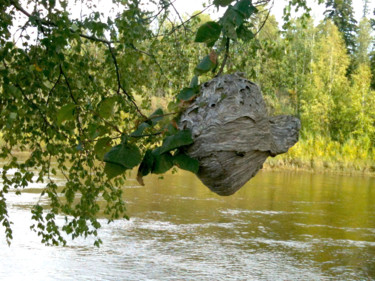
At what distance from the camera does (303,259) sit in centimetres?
883

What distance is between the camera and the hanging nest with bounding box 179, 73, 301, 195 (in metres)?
1.29

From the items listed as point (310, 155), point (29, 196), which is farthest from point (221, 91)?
point (310, 155)

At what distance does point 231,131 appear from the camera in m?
1.33

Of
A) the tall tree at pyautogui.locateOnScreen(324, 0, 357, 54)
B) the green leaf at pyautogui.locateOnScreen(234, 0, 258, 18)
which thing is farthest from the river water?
the tall tree at pyautogui.locateOnScreen(324, 0, 357, 54)

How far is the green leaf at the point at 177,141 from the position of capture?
1164 millimetres

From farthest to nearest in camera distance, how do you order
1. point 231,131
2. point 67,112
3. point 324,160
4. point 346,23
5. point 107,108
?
point 346,23 < point 324,160 < point 231,131 < point 107,108 < point 67,112

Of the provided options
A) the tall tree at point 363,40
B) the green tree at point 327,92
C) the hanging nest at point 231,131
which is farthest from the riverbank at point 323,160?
the tall tree at point 363,40

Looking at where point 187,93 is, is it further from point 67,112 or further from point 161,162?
point 67,112

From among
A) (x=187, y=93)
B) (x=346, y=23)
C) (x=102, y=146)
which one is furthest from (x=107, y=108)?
(x=346, y=23)

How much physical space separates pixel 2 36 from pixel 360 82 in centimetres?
3022

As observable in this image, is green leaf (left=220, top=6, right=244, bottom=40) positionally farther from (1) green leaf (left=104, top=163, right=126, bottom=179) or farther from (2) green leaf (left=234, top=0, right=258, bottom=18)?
(1) green leaf (left=104, top=163, right=126, bottom=179)

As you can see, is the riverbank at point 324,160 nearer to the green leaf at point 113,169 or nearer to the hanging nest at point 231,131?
the hanging nest at point 231,131

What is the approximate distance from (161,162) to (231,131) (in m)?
0.24

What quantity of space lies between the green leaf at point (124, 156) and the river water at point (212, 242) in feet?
21.6
